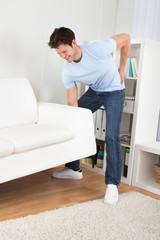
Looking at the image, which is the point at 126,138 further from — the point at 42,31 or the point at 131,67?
the point at 42,31

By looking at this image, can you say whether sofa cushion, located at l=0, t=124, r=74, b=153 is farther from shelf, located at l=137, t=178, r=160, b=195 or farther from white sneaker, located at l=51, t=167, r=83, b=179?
shelf, located at l=137, t=178, r=160, b=195

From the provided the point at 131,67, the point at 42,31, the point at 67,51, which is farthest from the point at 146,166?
the point at 42,31

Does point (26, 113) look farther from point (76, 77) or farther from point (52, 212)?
point (52, 212)

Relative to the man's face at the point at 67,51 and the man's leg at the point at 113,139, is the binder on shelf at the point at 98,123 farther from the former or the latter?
the man's face at the point at 67,51

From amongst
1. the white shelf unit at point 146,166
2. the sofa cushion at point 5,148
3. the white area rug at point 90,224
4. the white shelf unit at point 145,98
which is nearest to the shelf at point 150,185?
the white shelf unit at point 146,166

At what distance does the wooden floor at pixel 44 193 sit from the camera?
2.09 m

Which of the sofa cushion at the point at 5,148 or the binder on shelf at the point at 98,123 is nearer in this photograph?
the sofa cushion at the point at 5,148

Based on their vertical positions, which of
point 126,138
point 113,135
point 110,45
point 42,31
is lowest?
point 126,138

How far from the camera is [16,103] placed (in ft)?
8.15

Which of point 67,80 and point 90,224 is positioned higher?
point 67,80

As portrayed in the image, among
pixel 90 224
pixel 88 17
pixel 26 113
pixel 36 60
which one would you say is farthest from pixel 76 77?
pixel 88 17

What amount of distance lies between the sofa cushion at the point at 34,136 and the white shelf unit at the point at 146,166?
2.33 ft

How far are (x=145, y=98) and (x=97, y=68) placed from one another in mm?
667

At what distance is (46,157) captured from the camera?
212cm
